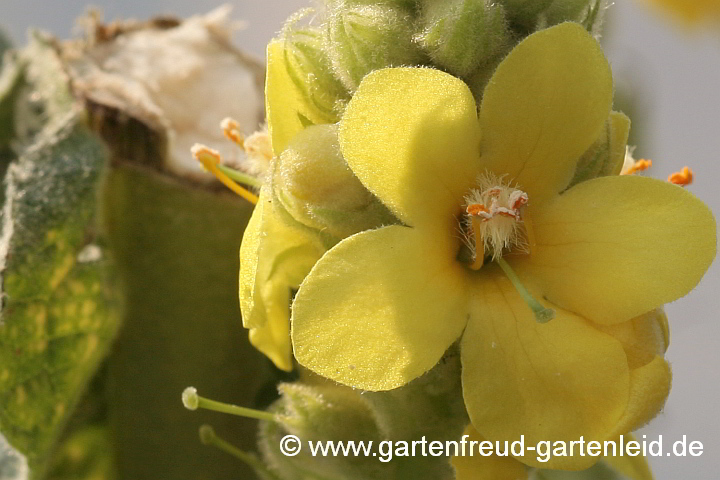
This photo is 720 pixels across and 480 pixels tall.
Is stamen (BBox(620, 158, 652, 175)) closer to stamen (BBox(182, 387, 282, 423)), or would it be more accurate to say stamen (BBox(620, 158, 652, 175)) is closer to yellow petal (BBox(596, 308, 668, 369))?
yellow petal (BBox(596, 308, 668, 369))

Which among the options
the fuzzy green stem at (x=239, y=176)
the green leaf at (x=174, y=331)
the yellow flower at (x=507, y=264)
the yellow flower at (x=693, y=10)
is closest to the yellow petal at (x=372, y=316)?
the yellow flower at (x=507, y=264)

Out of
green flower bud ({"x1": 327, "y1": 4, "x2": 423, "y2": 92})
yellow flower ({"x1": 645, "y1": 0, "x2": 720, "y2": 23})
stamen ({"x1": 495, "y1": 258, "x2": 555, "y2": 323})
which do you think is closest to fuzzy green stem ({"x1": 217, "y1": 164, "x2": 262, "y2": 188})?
green flower bud ({"x1": 327, "y1": 4, "x2": 423, "y2": 92})

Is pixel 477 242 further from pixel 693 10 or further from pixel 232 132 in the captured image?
pixel 693 10

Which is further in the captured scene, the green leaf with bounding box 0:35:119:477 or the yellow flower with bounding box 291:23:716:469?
the green leaf with bounding box 0:35:119:477

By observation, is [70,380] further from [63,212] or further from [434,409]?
[434,409]

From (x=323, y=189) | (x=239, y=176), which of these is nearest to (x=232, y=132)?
(x=239, y=176)

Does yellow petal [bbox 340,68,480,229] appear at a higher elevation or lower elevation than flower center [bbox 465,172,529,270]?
higher

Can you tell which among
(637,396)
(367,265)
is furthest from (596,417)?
(367,265)
